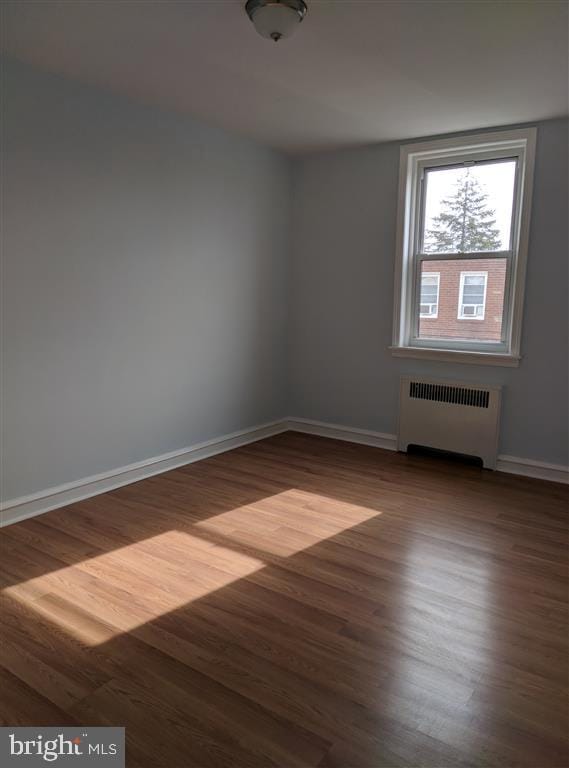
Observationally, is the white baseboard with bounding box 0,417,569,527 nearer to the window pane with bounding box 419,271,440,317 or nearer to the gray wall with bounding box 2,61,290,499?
the gray wall with bounding box 2,61,290,499

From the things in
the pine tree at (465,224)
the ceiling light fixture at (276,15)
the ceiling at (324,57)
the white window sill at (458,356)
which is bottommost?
the white window sill at (458,356)

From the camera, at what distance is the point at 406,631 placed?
→ 2232 millimetres

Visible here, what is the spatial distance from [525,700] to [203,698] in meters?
1.12

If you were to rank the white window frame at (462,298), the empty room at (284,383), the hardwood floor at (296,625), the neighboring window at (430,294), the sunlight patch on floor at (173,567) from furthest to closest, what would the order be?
the neighboring window at (430,294) < the white window frame at (462,298) < the sunlight patch on floor at (173,567) < the empty room at (284,383) < the hardwood floor at (296,625)

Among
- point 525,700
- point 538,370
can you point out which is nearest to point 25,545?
point 525,700

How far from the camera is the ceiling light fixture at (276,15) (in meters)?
2.21

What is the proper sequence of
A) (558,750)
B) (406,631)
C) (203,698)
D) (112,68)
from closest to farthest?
(558,750) < (203,698) < (406,631) < (112,68)

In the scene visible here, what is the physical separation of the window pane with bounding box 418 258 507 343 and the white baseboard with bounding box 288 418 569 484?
3.22 ft

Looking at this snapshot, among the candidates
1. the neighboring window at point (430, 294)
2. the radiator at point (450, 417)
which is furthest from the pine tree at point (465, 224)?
the radiator at point (450, 417)

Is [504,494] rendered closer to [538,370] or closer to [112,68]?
[538,370]

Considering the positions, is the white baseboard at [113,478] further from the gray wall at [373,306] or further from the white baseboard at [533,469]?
the white baseboard at [533,469]

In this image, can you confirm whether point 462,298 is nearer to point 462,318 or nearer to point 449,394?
point 462,318

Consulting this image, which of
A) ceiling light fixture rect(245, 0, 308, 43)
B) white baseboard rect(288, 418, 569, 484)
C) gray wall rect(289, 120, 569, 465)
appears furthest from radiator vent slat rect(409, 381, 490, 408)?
ceiling light fixture rect(245, 0, 308, 43)

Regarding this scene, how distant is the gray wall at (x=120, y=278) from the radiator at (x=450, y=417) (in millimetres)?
1456
